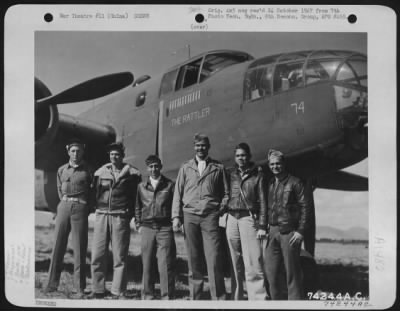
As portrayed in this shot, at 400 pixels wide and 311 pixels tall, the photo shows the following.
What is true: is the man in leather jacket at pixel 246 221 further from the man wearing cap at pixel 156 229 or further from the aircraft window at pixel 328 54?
the aircraft window at pixel 328 54

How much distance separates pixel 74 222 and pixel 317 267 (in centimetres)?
316

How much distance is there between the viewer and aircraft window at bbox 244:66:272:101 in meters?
6.07

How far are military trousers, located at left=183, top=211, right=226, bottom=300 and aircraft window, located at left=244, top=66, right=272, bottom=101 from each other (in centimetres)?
152

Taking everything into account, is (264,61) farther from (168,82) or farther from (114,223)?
(114,223)

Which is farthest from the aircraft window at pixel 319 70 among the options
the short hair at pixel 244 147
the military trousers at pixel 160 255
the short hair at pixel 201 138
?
the military trousers at pixel 160 255

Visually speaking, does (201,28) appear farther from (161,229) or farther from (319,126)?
(161,229)

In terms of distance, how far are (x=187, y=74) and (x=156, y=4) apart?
1001mm

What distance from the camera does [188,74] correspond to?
269 inches

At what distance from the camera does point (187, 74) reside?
684 centimetres

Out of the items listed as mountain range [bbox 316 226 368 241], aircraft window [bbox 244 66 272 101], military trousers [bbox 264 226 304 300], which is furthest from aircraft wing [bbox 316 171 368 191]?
aircraft window [bbox 244 66 272 101]

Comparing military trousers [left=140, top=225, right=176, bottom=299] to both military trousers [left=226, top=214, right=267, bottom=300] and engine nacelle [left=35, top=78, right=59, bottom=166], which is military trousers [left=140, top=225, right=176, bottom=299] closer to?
military trousers [left=226, top=214, right=267, bottom=300]

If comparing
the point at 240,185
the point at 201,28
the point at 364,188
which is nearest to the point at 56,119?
the point at 201,28

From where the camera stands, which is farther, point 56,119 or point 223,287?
point 56,119

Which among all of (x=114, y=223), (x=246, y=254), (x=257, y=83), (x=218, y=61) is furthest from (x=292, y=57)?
(x=114, y=223)
